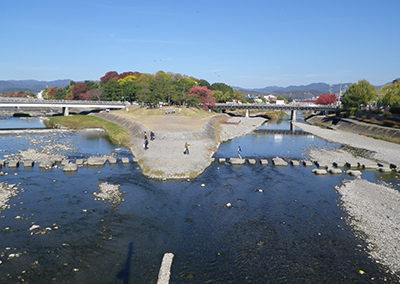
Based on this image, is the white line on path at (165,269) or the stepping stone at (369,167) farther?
the stepping stone at (369,167)

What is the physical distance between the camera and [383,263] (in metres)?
15.5

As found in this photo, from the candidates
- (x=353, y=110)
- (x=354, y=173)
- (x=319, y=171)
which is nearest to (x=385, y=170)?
(x=354, y=173)

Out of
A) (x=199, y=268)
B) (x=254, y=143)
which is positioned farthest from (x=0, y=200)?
(x=254, y=143)

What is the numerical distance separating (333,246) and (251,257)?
6.01 metres

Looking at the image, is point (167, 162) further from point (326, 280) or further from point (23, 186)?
point (326, 280)

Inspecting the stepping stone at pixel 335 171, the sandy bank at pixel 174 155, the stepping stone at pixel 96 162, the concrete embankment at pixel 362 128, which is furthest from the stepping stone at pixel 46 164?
→ the concrete embankment at pixel 362 128

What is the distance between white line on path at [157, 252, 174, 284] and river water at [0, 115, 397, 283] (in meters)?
0.36

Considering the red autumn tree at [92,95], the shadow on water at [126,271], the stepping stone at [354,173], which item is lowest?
the shadow on water at [126,271]

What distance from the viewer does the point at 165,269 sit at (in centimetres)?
1432

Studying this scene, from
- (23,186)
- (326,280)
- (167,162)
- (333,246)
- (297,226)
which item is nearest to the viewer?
(326,280)

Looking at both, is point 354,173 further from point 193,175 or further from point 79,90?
point 79,90

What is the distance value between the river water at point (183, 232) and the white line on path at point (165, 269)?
1.19 feet

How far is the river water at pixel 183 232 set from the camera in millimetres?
14414

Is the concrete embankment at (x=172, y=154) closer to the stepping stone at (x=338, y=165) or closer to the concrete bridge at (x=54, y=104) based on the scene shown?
the stepping stone at (x=338, y=165)
